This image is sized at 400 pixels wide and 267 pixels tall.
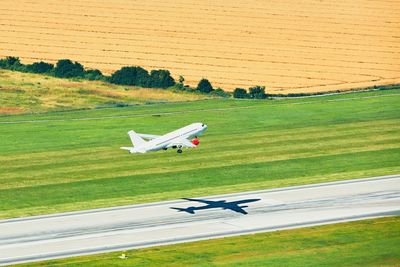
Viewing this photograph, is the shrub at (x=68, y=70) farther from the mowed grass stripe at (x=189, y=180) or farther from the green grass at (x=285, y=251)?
the green grass at (x=285, y=251)

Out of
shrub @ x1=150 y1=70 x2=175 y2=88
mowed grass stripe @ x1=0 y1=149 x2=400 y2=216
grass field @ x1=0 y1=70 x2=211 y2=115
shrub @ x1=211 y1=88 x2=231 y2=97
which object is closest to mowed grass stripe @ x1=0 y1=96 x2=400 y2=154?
shrub @ x1=211 y1=88 x2=231 y2=97

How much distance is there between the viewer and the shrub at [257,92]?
186625mm

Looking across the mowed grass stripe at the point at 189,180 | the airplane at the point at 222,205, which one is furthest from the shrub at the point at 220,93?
the airplane at the point at 222,205

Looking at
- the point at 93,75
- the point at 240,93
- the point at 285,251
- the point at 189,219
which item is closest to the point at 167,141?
the point at 189,219

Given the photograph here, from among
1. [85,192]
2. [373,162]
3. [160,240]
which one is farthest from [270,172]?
[160,240]

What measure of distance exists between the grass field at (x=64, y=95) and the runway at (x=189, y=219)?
61.6m

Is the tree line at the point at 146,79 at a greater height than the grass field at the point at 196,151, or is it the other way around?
the tree line at the point at 146,79

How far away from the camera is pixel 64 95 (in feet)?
610

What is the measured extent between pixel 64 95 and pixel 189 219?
249 ft

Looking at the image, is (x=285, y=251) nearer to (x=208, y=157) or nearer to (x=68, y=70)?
(x=208, y=157)

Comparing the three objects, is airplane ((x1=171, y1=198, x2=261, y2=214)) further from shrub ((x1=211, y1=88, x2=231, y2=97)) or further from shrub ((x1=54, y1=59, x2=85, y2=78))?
shrub ((x1=54, y1=59, x2=85, y2=78))

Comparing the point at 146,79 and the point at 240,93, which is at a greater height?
the point at 146,79

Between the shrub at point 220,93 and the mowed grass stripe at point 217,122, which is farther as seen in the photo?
the shrub at point 220,93

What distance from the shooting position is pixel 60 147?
152 metres
